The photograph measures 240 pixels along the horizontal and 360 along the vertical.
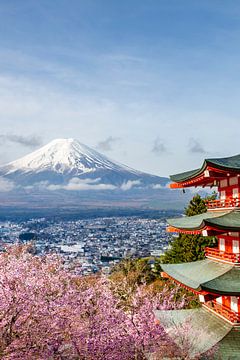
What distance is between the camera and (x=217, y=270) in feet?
41.3

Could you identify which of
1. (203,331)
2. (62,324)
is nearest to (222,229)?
(203,331)

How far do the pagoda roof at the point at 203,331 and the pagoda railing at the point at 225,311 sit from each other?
0.16 meters

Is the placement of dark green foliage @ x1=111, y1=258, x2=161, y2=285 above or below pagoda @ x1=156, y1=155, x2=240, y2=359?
below

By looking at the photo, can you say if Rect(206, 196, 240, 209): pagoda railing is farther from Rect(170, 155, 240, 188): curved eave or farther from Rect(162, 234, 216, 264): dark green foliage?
Rect(162, 234, 216, 264): dark green foliage

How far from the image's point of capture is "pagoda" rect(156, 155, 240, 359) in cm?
1137

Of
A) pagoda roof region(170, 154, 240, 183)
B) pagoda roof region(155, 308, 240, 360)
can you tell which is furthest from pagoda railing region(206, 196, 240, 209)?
pagoda roof region(155, 308, 240, 360)

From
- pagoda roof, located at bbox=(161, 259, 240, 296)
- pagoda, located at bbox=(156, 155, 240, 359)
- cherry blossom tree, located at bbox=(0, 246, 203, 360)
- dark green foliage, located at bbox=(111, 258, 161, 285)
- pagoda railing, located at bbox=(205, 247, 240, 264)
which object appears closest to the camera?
cherry blossom tree, located at bbox=(0, 246, 203, 360)

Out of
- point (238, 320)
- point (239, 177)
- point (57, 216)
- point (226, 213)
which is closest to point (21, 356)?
point (238, 320)

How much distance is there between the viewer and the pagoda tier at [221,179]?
11.8 meters

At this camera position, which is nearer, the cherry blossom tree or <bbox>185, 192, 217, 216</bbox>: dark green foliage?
the cherry blossom tree

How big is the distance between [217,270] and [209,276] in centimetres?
33

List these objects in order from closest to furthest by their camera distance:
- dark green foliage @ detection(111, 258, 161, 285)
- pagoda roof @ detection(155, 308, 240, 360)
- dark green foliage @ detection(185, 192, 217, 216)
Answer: pagoda roof @ detection(155, 308, 240, 360), dark green foliage @ detection(185, 192, 217, 216), dark green foliage @ detection(111, 258, 161, 285)

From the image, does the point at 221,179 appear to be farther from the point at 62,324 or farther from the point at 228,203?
the point at 62,324

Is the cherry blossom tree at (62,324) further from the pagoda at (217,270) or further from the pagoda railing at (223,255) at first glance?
the pagoda railing at (223,255)
